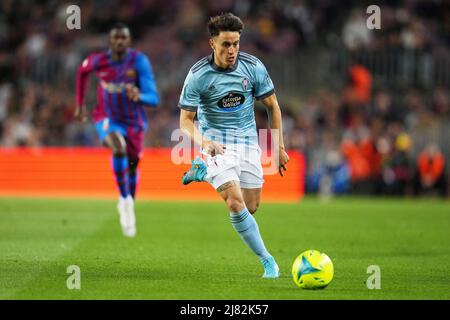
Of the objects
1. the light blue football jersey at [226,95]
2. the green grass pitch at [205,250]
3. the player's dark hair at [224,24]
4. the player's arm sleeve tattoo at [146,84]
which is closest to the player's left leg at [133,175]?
the green grass pitch at [205,250]

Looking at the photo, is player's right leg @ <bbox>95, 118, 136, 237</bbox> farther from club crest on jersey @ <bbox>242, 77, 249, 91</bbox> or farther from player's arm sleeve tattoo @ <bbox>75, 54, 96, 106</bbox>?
club crest on jersey @ <bbox>242, 77, 249, 91</bbox>

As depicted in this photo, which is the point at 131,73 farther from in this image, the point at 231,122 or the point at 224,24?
the point at 224,24

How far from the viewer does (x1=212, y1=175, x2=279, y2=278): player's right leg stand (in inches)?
388

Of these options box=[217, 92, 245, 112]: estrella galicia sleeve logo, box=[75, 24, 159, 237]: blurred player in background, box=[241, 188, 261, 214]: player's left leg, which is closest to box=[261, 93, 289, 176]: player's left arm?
box=[217, 92, 245, 112]: estrella galicia sleeve logo

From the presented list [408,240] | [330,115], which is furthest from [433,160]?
[408,240]

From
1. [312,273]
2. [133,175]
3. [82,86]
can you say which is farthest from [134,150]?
[312,273]

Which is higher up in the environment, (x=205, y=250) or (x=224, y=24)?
(x=224, y=24)

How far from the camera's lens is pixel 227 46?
9883mm

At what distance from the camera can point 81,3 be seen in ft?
96.6

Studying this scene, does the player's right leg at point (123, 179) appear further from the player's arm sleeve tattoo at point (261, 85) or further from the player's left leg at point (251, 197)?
the player's arm sleeve tattoo at point (261, 85)

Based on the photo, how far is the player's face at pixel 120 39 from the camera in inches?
563

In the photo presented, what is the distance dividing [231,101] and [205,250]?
325 cm

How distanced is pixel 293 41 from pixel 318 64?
1.03 metres

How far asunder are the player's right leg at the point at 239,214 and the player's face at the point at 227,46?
3.69ft
